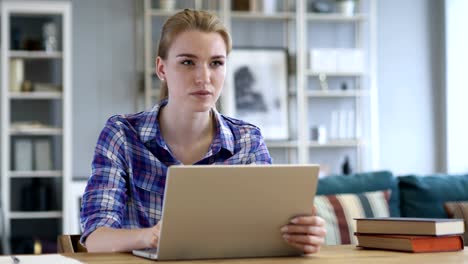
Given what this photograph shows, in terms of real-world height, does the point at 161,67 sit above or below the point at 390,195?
above

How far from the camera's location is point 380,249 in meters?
2.16

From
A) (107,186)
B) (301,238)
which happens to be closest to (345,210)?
(107,186)

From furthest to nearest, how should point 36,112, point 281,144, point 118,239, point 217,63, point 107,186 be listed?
point 281,144, point 36,112, point 217,63, point 107,186, point 118,239

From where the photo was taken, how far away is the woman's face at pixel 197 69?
2.23 m

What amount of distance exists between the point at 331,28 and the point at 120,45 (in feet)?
5.93

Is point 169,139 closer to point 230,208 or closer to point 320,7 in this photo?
point 230,208

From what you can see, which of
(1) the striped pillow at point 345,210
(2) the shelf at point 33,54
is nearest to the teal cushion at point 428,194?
(1) the striped pillow at point 345,210

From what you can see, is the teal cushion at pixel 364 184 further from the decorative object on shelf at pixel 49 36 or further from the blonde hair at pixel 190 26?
the decorative object on shelf at pixel 49 36

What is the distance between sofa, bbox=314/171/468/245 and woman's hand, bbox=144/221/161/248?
1.91 meters

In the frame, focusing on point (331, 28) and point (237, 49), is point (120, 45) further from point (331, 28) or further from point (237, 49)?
point (331, 28)

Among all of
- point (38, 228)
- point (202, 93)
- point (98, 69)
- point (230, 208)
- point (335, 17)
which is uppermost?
point (335, 17)

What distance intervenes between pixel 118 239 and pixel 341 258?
0.54m

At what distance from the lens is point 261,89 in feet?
22.5

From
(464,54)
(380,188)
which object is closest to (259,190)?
(380,188)
